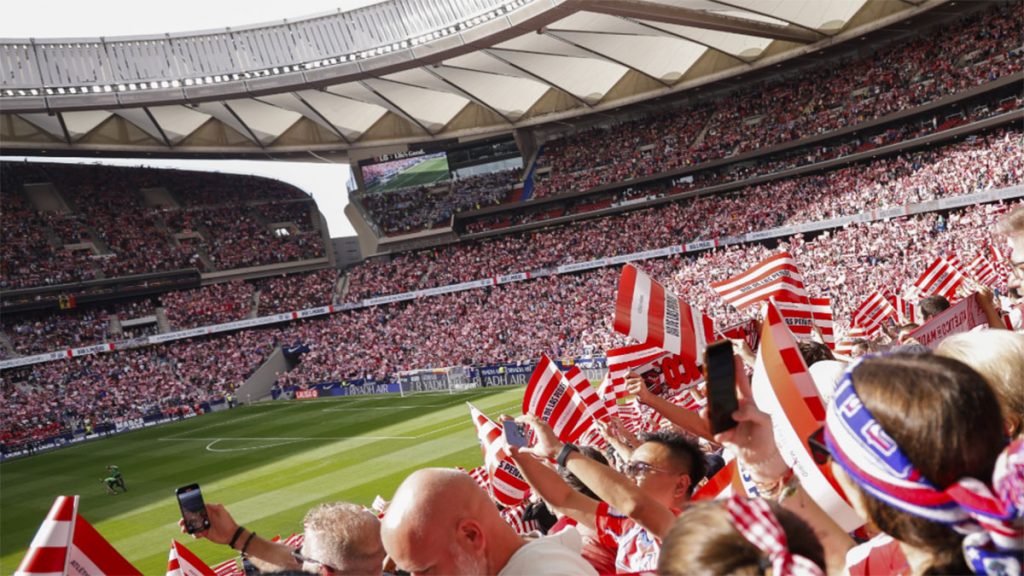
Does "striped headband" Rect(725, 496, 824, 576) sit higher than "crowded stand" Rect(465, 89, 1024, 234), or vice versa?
"crowded stand" Rect(465, 89, 1024, 234)

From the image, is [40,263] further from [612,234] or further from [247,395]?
[612,234]

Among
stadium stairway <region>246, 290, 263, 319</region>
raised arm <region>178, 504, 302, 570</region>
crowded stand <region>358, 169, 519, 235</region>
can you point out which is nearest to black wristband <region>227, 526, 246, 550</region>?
raised arm <region>178, 504, 302, 570</region>

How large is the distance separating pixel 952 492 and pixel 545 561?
60.2 inches

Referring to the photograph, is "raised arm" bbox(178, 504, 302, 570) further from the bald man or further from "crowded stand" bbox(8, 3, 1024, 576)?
the bald man

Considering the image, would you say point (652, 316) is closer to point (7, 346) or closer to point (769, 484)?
point (769, 484)

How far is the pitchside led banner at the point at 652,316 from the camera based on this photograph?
7234 millimetres

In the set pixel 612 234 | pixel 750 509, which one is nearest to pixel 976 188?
pixel 612 234

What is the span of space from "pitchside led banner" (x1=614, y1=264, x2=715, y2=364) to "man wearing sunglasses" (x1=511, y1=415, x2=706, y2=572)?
98.3 inches

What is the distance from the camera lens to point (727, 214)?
148ft

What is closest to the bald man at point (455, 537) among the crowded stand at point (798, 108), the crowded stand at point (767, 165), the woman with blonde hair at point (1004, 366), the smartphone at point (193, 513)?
the woman with blonde hair at point (1004, 366)

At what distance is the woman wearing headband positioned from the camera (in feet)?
6.22

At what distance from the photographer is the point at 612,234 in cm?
5019

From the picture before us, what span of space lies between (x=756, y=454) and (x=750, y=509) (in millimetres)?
1635

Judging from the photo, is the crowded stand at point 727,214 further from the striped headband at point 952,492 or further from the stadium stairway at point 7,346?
the striped headband at point 952,492
